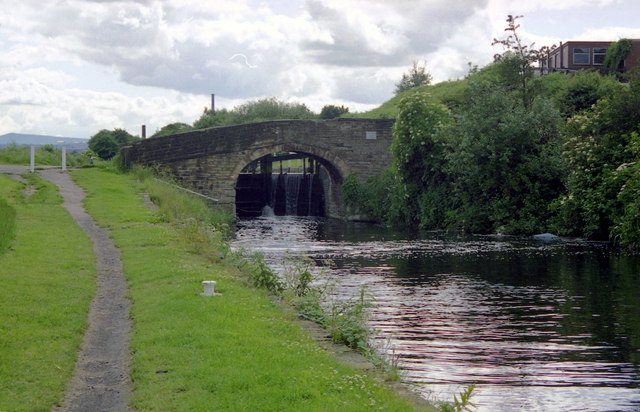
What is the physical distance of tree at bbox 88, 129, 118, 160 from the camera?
61.1 meters

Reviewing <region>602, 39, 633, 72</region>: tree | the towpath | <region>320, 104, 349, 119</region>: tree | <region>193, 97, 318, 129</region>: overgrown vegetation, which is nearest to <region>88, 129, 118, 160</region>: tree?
<region>193, 97, 318, 129</region>: overgrown vegetation

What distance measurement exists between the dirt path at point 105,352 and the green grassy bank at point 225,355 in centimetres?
13

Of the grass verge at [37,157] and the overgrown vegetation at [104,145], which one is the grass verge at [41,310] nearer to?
the grass verge at [37,157]

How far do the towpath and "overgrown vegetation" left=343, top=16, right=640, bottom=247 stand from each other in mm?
13983

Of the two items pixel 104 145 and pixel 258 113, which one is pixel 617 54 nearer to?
pixel 258 113

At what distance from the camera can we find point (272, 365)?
19.5ft

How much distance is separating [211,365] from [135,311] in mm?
2727

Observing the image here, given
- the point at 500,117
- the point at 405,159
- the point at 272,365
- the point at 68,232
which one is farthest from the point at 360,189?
the point at 272,365

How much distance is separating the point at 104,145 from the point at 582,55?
4054cm

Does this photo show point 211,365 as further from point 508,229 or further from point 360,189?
point 360,189

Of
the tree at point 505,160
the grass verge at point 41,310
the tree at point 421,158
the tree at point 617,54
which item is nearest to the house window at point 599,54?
the tree at point 617,54

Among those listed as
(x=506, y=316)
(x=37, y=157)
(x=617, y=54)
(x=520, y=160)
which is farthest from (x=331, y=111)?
(x=506, y=316)

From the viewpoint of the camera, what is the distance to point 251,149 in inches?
1341

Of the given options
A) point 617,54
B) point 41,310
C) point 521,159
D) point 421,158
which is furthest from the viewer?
point 617,54
